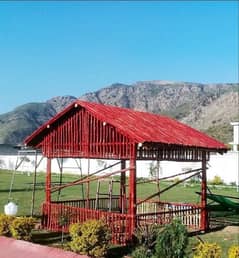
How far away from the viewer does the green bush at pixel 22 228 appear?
13055 mm

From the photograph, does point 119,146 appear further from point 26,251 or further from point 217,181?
point 217,181

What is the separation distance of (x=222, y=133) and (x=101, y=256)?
282ft

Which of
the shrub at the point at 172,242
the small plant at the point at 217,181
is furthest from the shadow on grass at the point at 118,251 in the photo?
the small plant at the point at 217,181

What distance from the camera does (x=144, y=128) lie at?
14945 mm

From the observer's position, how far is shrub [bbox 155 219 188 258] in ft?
32.0

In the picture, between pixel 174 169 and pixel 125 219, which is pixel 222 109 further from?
pixel 125 219

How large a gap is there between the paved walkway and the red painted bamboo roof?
390 cm

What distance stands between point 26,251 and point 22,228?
1579 millimetres

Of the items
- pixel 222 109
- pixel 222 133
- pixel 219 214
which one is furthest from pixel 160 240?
pixel 222 109

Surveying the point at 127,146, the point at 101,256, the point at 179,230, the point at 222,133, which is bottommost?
the point at 101,256

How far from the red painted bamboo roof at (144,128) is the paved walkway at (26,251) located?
154 inches

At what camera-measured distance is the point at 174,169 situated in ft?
177

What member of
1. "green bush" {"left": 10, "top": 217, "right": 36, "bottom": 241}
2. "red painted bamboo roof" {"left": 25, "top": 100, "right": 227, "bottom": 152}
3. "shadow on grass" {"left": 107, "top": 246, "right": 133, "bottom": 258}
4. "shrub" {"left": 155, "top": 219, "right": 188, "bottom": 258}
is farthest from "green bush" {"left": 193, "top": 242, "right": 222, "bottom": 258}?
"green bush" {"left": 10, "top": 217, "right": 36, "bottom": 241}

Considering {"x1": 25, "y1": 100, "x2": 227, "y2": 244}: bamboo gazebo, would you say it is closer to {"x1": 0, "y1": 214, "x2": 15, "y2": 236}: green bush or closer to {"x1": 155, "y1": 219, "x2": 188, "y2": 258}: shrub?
{"x1": 0, "y1": 214, "x2": 15, "y2": 236}: green bush
